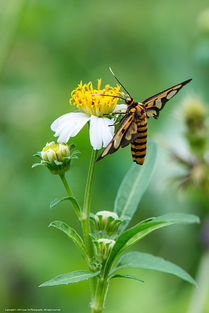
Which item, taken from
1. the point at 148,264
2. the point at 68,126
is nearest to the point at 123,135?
the point at 68,126

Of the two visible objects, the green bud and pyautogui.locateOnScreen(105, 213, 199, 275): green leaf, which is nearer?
pyautogui.locateOnScreen(105, 213, 199, 275): green leaf

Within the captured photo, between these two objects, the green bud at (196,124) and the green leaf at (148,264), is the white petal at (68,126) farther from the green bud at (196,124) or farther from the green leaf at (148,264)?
the green bud at (196,124)

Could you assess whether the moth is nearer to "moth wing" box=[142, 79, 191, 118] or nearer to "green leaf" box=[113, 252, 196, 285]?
"moth wing" box=[142, 79, 191, 118]

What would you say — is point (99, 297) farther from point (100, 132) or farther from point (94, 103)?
point (94, 103)

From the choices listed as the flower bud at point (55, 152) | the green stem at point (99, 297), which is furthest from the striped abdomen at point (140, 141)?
the green stem at point (99, 297)

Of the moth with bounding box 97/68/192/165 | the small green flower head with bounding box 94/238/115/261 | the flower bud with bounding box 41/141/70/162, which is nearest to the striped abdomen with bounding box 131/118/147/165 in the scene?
the moth with bounding box 97/68/192/165

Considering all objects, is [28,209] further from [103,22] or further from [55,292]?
[103,22]
